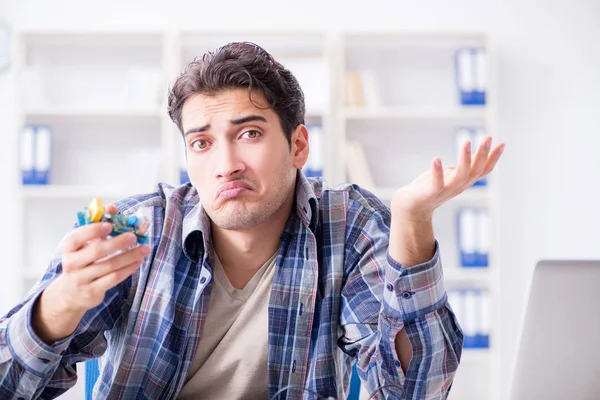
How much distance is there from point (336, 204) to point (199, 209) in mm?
288

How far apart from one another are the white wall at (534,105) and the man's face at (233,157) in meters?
2.34

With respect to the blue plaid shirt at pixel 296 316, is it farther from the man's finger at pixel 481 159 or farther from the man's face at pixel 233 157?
the man's finger at pixel 481 159

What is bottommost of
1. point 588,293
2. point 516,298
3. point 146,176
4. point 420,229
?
point 516,298

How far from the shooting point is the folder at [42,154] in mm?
3123

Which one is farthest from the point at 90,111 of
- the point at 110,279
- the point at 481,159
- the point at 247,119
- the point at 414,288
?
the point at 481,159

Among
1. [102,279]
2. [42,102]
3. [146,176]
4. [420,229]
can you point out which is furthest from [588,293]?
[42,102]

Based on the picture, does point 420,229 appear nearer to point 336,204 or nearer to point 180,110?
point 336,204

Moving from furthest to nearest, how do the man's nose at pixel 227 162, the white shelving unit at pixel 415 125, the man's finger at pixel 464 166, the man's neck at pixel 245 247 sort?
the white shelving unit at pixel 415 125
the man's neck at pixel 245 247
the man's nose at pixel 227 162
the man's finger at pixel 464 166

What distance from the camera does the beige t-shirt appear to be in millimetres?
1282

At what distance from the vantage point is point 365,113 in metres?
3.23

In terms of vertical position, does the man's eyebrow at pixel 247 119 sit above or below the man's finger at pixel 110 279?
above

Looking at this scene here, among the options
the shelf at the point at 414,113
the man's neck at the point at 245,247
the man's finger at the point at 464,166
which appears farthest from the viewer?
the shelf at the point at 414,113

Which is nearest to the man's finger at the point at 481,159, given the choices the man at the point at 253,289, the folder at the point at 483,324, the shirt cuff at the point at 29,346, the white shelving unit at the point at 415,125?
the man at the point at 253,289

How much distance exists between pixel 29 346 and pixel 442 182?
689 mm
